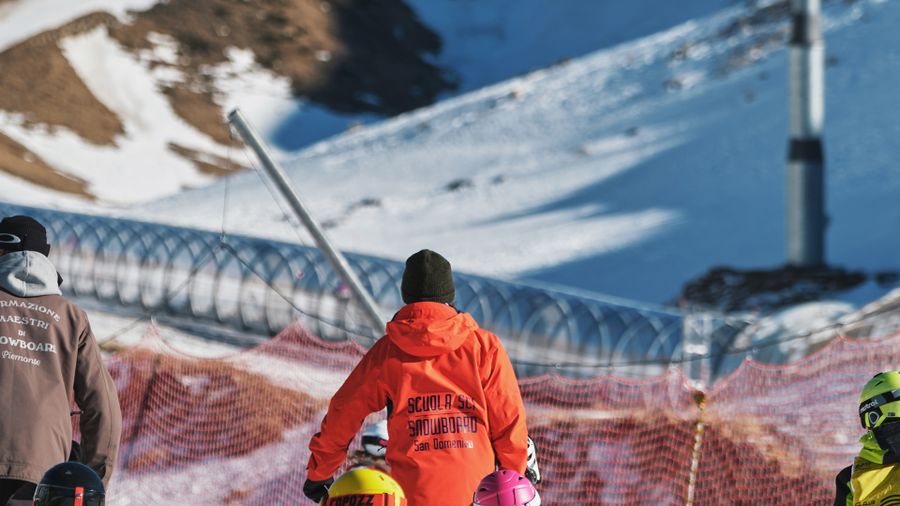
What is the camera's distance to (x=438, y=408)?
227 inches

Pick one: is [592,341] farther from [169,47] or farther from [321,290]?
[169,47]

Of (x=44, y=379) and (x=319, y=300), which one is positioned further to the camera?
(x=319, y=300)

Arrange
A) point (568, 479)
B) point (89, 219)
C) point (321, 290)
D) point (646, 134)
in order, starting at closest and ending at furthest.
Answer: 1. point (568, 479)
2. point (321, 290)
3. point (89, 219)
4. point (646, 134)

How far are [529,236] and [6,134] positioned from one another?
37952 millimetres

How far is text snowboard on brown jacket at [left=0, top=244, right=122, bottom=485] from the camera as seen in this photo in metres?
5.85

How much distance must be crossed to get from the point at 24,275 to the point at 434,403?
6.21ft

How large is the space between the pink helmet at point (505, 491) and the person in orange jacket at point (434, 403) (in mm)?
405

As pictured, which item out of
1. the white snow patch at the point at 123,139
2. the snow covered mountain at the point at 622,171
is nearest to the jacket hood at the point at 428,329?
the snow covered mountain at the point at 622,171

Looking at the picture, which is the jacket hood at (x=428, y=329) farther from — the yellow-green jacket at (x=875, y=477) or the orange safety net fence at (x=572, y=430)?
the orange safety net fence at (x=572, y=430)

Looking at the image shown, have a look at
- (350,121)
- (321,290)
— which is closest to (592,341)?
(321,290)

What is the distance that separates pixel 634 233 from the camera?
130 ft

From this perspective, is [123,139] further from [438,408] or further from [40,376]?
[438,408]

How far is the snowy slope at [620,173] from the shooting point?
37.9 m

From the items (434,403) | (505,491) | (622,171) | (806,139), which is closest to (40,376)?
(434,403)
